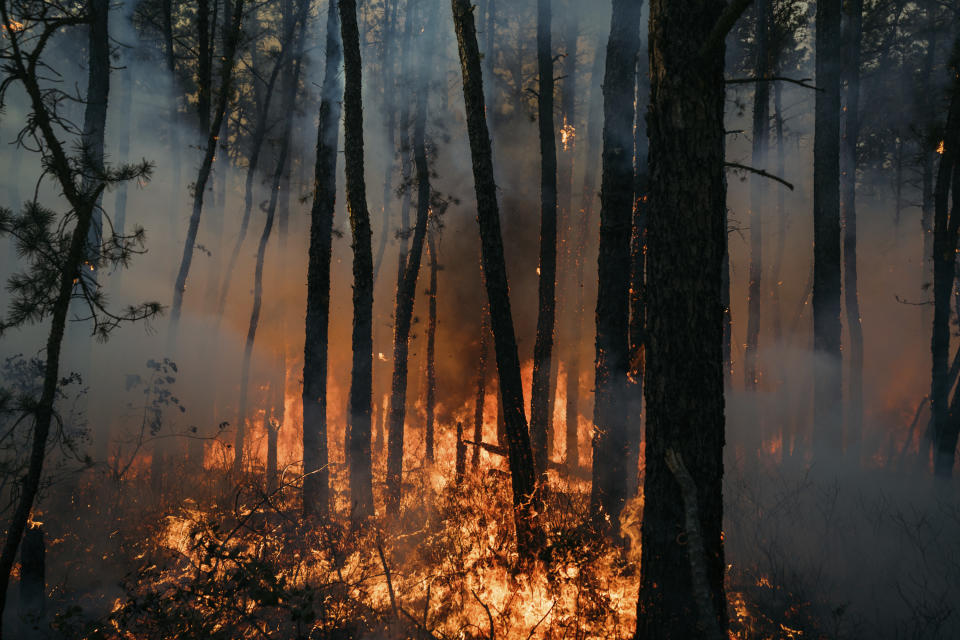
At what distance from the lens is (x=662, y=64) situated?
3.44 meters

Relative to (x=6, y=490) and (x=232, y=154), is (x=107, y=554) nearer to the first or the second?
(x=6, y=490)

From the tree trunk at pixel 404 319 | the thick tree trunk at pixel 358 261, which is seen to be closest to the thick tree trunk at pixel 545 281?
the tree trunk at pixel 404 319

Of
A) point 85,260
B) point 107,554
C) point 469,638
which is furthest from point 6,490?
point 469,638

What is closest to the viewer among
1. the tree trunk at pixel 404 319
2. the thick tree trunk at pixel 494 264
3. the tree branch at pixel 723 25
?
the tree branch at pixel 723 25

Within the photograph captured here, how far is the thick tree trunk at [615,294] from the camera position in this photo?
6660 mm

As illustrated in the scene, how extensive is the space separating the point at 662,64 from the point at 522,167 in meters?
21.8

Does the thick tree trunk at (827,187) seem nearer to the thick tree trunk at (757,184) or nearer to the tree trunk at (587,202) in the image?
the thick tree trunk at (757,184)

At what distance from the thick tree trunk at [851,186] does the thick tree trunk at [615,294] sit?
23.9 feet

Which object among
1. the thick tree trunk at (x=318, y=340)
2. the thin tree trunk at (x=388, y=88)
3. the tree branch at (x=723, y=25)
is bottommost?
the thick tree trunk at (x=318, y=340)

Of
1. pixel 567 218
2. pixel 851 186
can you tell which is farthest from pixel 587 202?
pixel 851 186

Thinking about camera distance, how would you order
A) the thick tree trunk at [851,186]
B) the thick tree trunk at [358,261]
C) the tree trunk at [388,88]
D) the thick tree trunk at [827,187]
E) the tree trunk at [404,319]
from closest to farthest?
the thick tree trunk at [358,261], the thick tree trunk at [827,187], the tree trunk at [404,319], the thick tree trunk at [851,186], the tree trunk at [388,88]

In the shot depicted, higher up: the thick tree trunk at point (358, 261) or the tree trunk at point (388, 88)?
the tree trunk at point (388, 88)

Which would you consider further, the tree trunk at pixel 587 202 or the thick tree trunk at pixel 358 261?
the tree trunk at pixel 587 202

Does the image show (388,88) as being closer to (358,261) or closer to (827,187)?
(358,261)
